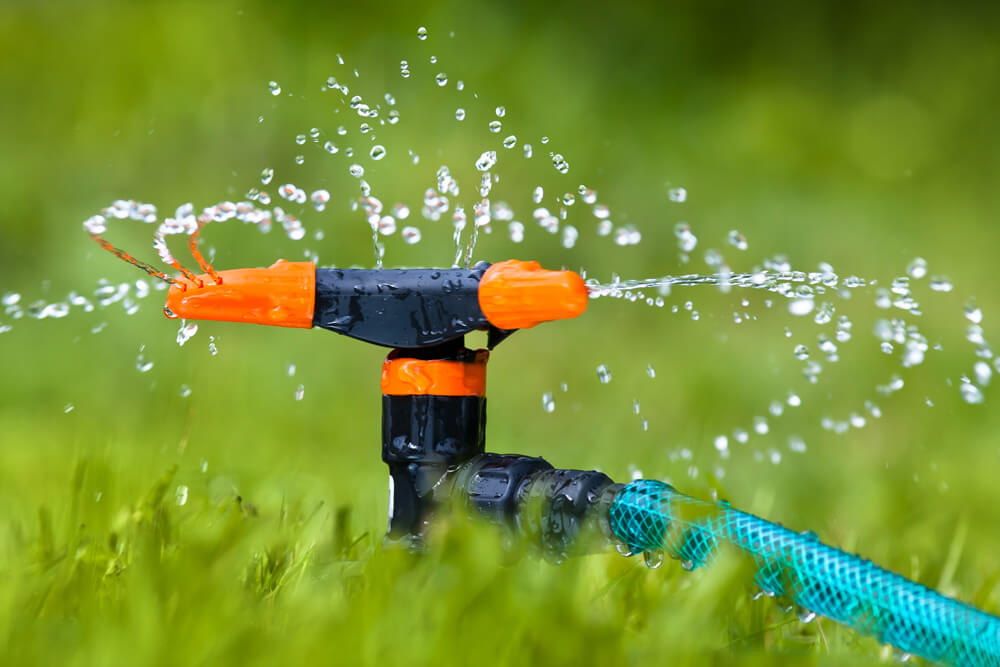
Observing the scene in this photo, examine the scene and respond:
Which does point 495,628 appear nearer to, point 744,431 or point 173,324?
point 744,431

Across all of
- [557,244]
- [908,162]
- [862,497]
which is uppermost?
[908,162]

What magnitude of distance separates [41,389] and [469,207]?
0.99 metres

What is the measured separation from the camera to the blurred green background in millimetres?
1830

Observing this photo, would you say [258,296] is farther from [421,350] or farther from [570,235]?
[570,235]

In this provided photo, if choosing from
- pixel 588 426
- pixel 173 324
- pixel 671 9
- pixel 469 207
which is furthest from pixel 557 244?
pixel 173 324

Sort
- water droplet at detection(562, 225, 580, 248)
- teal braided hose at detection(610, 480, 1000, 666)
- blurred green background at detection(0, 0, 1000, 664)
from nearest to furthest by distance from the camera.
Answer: teal braided hose at detection(610, 480, 1000, 666) → blurred green background at detection(0, 0, 1000, 664) → water droplet at detection(562, 225, 580, 248)

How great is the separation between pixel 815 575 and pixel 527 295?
1.06 feet

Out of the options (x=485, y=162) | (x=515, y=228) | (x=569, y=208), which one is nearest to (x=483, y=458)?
(x=485, y=162)

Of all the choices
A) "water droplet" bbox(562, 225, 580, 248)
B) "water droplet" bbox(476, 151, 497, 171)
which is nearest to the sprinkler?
"water droplet" bbox(476, 151, 497, 171)

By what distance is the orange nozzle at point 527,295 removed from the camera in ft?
2.89

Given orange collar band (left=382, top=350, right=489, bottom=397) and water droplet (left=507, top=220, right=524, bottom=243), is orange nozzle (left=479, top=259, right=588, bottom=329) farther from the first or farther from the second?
water droplet (left=507, top=220, right=524, bottom=243)

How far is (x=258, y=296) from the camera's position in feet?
3.19

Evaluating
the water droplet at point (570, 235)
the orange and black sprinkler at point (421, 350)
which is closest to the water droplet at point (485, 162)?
the orange and black sprinkler at point (421, 350)

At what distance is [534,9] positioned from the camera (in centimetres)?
250
